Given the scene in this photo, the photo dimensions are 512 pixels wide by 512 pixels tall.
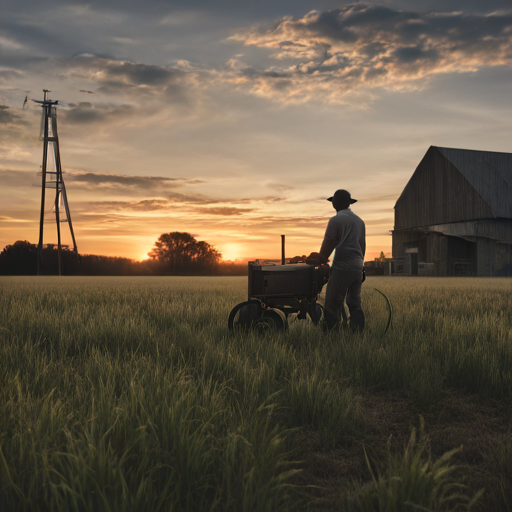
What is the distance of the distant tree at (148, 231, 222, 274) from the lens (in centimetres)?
7852

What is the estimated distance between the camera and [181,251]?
7969 cm

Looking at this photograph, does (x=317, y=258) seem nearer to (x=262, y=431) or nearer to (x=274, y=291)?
(x=274, y=291)

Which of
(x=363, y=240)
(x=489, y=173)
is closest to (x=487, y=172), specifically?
(x=489, y=173)

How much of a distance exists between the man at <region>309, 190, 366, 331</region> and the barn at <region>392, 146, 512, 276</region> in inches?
1357

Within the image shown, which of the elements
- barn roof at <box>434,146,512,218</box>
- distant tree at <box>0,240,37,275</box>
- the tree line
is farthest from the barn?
distant tree at <box>0,240,37,275</box>

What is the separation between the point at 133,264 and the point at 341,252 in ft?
200

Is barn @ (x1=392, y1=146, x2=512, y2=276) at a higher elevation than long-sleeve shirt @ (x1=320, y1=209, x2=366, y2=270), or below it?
higher

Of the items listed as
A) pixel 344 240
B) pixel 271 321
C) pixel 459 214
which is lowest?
pixel 271 321

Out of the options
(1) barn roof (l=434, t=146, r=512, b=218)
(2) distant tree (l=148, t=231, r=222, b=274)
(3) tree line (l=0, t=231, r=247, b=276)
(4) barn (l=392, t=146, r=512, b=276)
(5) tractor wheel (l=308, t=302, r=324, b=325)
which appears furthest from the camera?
(2) distant tree (l=148, t=231, r=222, b=274)

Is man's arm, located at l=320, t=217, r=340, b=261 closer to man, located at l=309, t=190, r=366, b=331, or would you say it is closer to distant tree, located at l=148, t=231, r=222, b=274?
man, located at l=309, t=190, r=366, b=331

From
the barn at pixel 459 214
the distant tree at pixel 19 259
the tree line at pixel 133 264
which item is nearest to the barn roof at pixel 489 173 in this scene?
the barn at pixel 459 214

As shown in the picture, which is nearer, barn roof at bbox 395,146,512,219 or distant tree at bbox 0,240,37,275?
→ barn roof at bbox 395,146,512,219

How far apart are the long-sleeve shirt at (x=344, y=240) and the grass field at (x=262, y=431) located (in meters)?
1.25

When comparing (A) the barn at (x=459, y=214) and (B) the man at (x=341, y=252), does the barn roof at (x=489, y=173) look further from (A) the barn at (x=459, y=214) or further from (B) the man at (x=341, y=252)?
(B) the man at (x=341, y=252)
